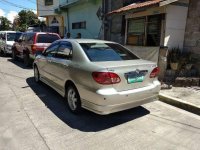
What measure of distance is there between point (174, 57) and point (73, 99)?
4.46 metres

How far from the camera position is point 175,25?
26.3 feet

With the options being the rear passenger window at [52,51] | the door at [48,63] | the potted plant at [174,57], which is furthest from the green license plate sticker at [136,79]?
the potted plant at [174,57]

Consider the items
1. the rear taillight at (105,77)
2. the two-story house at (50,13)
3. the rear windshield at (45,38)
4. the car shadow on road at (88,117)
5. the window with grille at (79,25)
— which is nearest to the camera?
the rear taillight at (105,77)

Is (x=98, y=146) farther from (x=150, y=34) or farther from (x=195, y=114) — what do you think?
(x=150, y=34)

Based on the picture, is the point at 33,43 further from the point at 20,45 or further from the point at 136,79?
the point at 136,79

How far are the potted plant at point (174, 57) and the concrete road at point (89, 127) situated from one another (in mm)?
2281

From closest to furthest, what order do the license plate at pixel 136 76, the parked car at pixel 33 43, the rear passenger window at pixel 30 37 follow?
the license plate at pixel 136 76 → the parked car at pixel 33 43 → the rear passenger window at pixel 30 37

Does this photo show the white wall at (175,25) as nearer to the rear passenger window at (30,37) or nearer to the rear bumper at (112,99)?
the rear bumper at (112,99)

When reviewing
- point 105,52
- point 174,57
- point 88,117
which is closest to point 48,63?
point 105,52

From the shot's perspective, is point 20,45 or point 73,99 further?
point 20,45

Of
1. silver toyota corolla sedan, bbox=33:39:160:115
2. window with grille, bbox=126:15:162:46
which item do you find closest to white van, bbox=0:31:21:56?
window with grille, bbox=126:15:162:46

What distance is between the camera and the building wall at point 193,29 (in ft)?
25.5

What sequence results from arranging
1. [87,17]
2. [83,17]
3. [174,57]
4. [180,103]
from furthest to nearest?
[83,17]
[87,17]
[174,57]
[180,103]

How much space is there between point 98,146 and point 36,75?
4.67m
